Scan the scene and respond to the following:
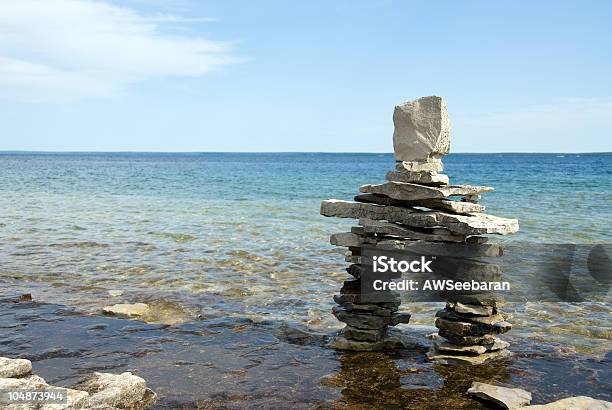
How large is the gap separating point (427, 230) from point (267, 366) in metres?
3.81

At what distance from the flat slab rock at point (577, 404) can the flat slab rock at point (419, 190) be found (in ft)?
12.6

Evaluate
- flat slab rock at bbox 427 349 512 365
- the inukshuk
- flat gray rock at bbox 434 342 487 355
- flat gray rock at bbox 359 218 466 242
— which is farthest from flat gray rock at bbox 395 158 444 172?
flat slab rock at bbox 427 349 512 365

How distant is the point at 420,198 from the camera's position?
1060 cm

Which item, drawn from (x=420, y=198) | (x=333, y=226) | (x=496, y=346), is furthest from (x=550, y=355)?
(x=333, y=226)

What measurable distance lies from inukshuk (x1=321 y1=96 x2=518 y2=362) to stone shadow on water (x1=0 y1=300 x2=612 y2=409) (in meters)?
0.51

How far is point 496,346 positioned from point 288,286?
6.95m

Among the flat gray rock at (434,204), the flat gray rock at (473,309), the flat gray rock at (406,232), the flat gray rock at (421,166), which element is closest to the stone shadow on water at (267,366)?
the flat gray rock at (473,309)

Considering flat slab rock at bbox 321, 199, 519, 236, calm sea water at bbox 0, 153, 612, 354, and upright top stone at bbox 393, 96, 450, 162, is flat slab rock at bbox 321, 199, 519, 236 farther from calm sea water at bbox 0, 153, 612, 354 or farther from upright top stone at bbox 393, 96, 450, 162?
calm sea water at bbox 0, 153, 612, 354

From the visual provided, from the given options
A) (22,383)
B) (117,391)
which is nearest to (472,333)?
(117,391)

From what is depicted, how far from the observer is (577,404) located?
26.9 ft

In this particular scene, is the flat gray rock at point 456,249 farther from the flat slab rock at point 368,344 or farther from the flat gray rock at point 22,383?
the flat gray rock at point 22,383

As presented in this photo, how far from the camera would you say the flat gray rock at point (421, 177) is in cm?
1060

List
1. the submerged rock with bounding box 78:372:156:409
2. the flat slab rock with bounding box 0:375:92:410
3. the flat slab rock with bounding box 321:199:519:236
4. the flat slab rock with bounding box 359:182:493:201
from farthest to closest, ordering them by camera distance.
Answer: the flat slab rock with bounding box 359:182:493:201 < the flat slab rock with bounding box 321:199:519:236 < the submerged rock with bounding box 78:372:156:409 < the flat slab rock with bounding box 0:375:92:410

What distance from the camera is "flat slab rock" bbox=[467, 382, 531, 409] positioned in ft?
27.7
